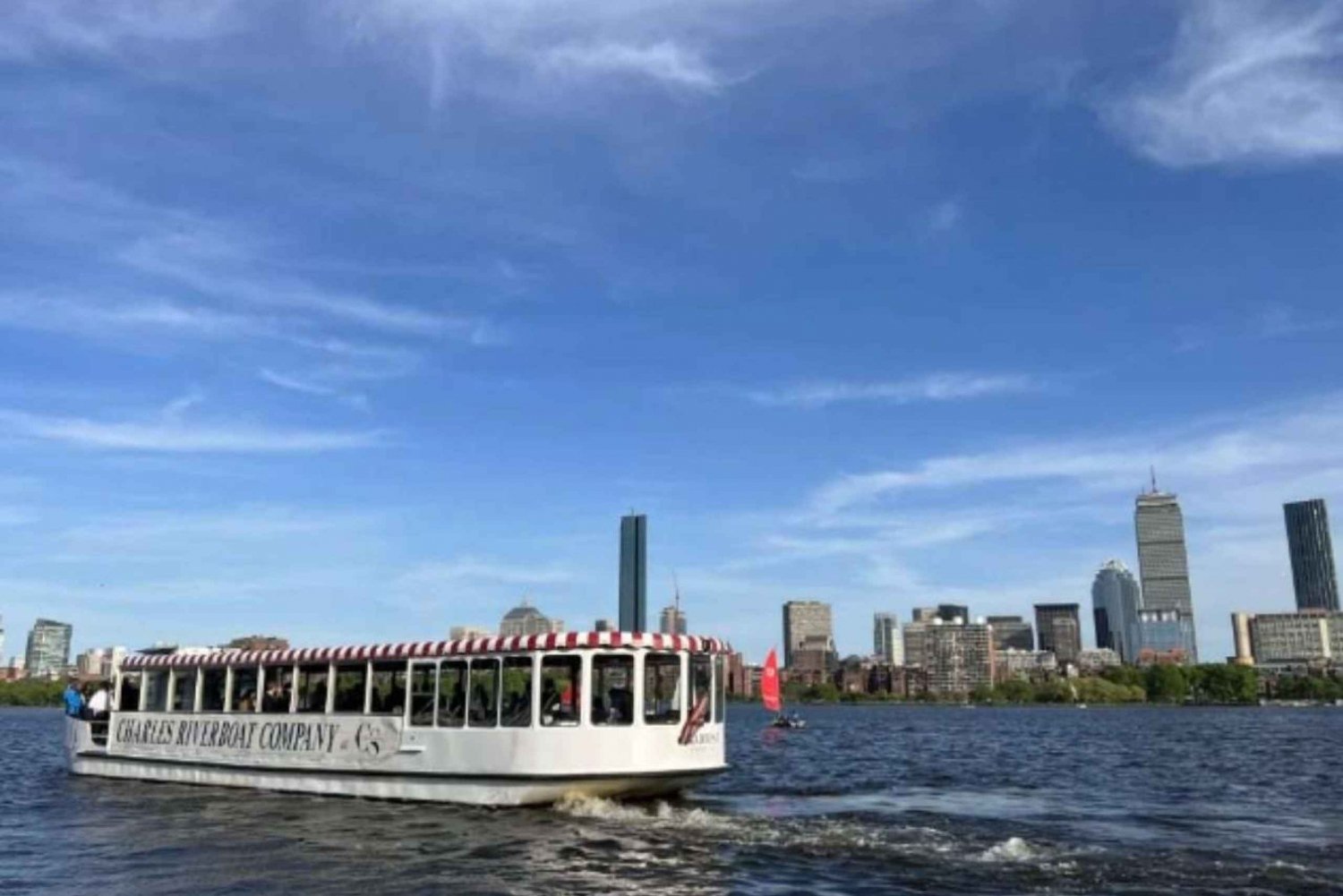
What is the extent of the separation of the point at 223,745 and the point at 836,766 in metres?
23.2

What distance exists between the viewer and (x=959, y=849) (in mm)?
19578

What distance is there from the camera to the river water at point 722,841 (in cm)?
1730

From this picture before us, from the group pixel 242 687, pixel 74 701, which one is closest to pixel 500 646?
pixel 242 687

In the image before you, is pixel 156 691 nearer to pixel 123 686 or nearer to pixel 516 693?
pixel 123 686

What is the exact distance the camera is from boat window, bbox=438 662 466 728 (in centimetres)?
2644

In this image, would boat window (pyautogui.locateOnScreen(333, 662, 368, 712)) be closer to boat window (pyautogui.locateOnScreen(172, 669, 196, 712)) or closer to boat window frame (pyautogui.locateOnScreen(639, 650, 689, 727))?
boat window (pyautogui.locateOnScreen(172, 669, 196, 712))

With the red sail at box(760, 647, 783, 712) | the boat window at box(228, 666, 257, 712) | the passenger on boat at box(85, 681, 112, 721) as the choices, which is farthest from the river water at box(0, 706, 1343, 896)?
the red sail at box(760, 647, 783, 712)

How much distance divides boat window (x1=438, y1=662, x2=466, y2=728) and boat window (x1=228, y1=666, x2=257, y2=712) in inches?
312

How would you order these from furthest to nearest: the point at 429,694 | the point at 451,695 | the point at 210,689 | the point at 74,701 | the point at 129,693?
the point at 74,701, the point at 129,693, the point at 210,689, the point at 429,694, the point at 451,695

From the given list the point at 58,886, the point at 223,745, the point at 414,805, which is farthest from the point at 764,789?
the point at 58,886

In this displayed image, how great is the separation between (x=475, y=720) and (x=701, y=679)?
539cm

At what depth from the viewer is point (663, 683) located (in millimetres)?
26484

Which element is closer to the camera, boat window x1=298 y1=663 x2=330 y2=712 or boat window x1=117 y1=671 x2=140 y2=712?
boat window x1=298 y1=663 x2=330 y2=712

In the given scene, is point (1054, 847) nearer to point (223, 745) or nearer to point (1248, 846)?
point (1248, 846)
